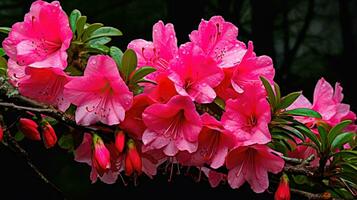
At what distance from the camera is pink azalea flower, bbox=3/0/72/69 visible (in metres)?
0.65

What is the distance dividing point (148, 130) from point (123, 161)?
6 centimetres

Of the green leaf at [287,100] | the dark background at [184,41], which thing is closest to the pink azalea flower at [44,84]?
the green leaf at [287,100]

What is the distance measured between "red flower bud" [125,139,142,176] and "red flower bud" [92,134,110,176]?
21 millimetres

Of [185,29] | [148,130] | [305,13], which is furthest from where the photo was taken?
[305,13]

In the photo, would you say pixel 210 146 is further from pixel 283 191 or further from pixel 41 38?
pixel 41 38

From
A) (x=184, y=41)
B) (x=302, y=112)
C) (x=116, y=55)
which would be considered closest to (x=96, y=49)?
(x=116, y=55)

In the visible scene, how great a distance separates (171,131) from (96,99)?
0.29 feet

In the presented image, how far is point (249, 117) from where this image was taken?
0.67 metres

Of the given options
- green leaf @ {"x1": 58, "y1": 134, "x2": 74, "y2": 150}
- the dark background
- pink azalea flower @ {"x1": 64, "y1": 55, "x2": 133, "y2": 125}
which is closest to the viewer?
pink azalea flower @ {"x1": 64, "y1": 55, "x2": 133, "y2": 125}

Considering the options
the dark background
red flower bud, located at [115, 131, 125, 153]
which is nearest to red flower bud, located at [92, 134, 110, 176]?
red flower bud, located at [115, 131, 125, 153]

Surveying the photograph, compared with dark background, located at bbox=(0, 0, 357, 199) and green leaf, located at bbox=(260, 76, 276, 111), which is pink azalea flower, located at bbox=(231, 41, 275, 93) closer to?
green leaf, located at bbox=(260, 76, 276, 111)

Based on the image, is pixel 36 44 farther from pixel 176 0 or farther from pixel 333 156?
pixel 176 0

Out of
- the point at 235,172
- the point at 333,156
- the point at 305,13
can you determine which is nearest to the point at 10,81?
the point at 235,172

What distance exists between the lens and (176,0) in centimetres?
224
